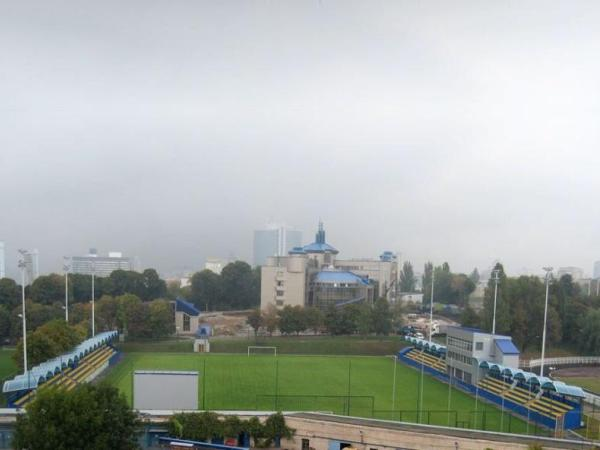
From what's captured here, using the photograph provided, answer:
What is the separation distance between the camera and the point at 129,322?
27875mm

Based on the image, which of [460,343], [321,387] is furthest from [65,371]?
[460,343]

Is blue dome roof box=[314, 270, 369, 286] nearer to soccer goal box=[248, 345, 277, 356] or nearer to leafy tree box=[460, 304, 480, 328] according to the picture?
leafy tree box=[460, 304, 480, 328]

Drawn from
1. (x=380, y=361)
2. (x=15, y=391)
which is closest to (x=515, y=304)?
(x=380, y=361)

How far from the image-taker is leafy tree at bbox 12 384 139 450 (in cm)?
935

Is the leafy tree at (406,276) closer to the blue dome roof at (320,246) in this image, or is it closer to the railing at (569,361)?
the blue dome roof at (320,246)

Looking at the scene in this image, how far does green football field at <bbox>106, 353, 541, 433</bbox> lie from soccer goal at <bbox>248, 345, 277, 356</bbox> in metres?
1.03

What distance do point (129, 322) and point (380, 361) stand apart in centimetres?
1307

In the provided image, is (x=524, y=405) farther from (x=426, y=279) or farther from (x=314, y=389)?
(x=426, y=279)

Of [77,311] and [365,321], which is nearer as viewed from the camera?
[77,311]

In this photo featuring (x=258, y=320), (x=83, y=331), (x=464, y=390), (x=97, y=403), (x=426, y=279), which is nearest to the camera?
(x=97, y=403)

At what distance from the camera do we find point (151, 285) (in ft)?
130

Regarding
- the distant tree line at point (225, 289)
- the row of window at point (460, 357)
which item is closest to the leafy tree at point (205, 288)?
the distant tree line at point (225, 289)

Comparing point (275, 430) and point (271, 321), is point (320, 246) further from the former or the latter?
point (275, 430)

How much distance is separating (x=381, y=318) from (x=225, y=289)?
56.0 ft
